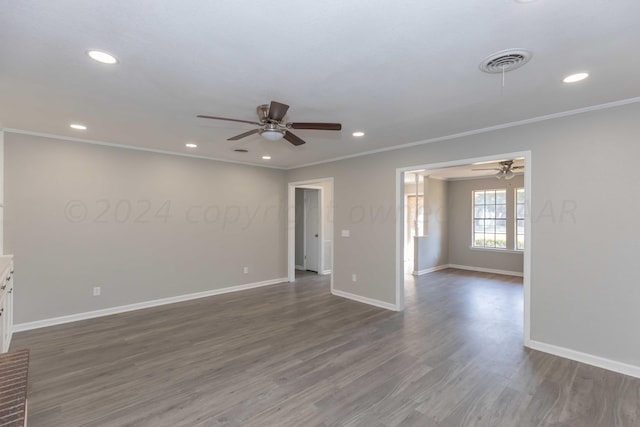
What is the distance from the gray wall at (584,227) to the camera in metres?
A: 2.88

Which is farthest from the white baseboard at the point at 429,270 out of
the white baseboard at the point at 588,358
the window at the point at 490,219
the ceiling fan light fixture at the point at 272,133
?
the ceiling fan light fixture at the point at 272,133

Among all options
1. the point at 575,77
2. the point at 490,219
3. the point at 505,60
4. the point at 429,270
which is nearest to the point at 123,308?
the point at 505,60

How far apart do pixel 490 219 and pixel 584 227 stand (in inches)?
208

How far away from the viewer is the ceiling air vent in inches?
78.8

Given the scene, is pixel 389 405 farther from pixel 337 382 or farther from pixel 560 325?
pixel 560 325

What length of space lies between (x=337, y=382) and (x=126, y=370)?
2061 millimetres

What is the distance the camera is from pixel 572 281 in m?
3.17

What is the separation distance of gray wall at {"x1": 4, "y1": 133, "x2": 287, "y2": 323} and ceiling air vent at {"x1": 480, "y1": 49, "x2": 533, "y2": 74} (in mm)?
4794

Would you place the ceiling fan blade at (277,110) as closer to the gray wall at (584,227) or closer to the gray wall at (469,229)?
the gray wall at (584,227)

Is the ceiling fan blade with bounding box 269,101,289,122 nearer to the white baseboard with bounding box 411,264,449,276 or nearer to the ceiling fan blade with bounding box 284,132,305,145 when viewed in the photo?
the ceiling fan blade with bounding box 284,132,305,145

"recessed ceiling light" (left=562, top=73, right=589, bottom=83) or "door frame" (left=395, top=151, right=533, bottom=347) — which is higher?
"recessed ceiling light" (left=562, top=73, right=589, bottom=83)

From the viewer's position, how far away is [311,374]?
288 cm

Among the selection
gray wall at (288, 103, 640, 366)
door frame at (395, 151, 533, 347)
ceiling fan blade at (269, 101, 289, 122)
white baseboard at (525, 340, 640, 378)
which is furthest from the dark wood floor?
ceiling fan blade at (269, 101, 289, 122)

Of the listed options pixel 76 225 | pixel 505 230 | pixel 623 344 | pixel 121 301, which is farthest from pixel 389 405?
pixel 505 230
